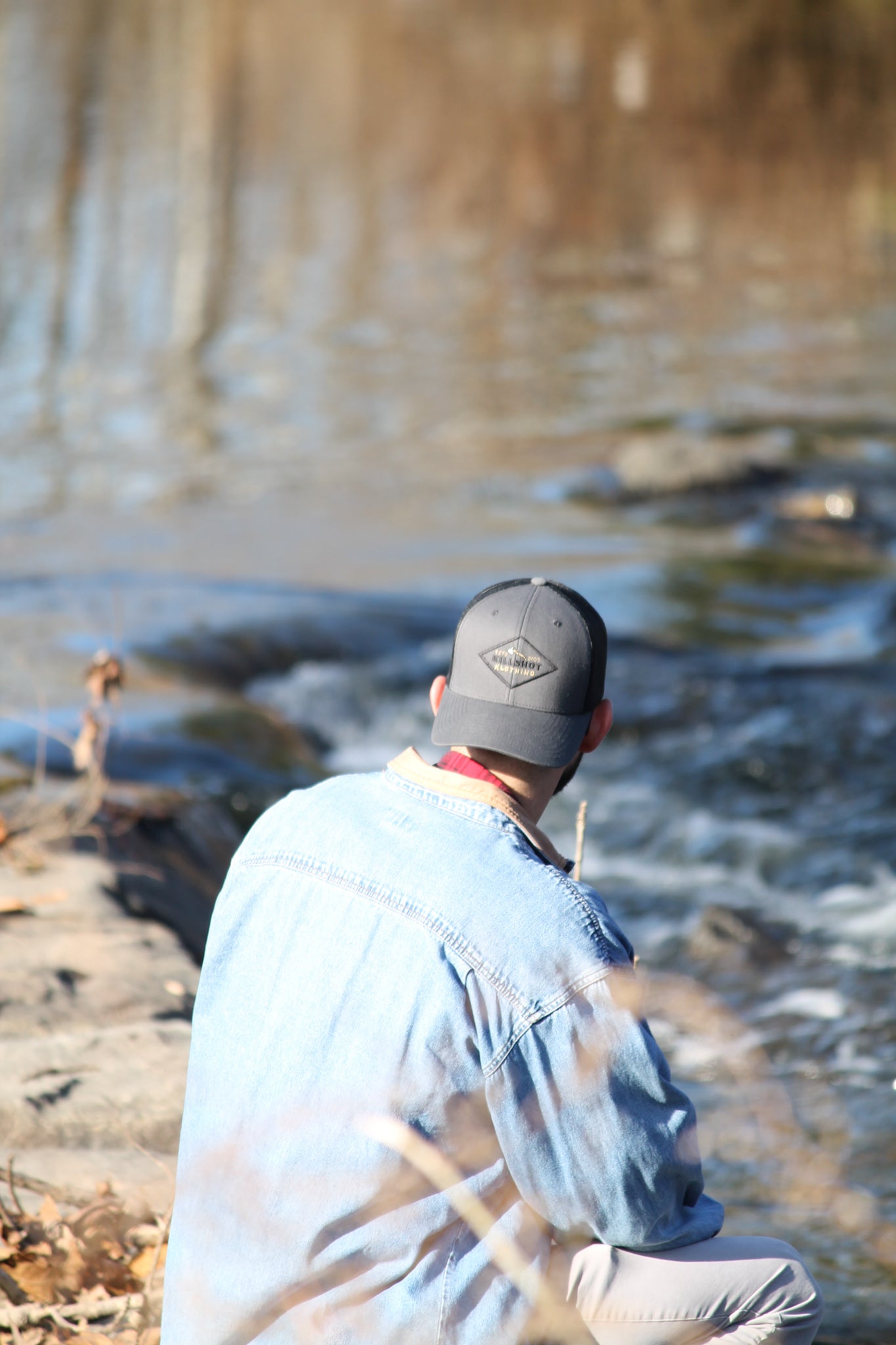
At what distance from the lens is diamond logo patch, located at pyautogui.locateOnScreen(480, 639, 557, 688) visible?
89.4 inches

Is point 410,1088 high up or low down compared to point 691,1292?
up

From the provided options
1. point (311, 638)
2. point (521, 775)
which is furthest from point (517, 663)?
point (311, 638)

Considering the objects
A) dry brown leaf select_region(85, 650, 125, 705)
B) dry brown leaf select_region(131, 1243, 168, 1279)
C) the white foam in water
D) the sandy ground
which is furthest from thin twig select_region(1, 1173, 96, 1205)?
the white foam in water

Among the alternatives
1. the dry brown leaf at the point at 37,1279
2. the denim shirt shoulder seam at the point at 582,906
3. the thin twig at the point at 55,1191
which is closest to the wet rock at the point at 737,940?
the thin twig at the point at 55,1191

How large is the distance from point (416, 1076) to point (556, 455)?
10405 millimetres

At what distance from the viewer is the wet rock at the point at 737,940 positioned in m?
5.28

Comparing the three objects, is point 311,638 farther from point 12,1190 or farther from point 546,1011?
point 546,1011

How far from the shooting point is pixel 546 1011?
2027 mm

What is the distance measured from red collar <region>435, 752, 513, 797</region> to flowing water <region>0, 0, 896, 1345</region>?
1.91 m

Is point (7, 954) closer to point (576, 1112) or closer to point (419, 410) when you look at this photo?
point (576, 1112)

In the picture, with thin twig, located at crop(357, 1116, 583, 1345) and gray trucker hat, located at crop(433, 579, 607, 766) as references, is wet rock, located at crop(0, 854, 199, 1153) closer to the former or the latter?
thin twig, located at crop(357, 1116, 583, 1345)

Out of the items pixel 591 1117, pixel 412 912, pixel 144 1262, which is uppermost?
pixel 412 912

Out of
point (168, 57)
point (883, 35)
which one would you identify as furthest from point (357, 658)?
point (168, 57)

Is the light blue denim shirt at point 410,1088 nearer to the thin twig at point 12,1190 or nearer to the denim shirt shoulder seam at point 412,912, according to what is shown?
the denim shirt shoulder seam at point 412,912
